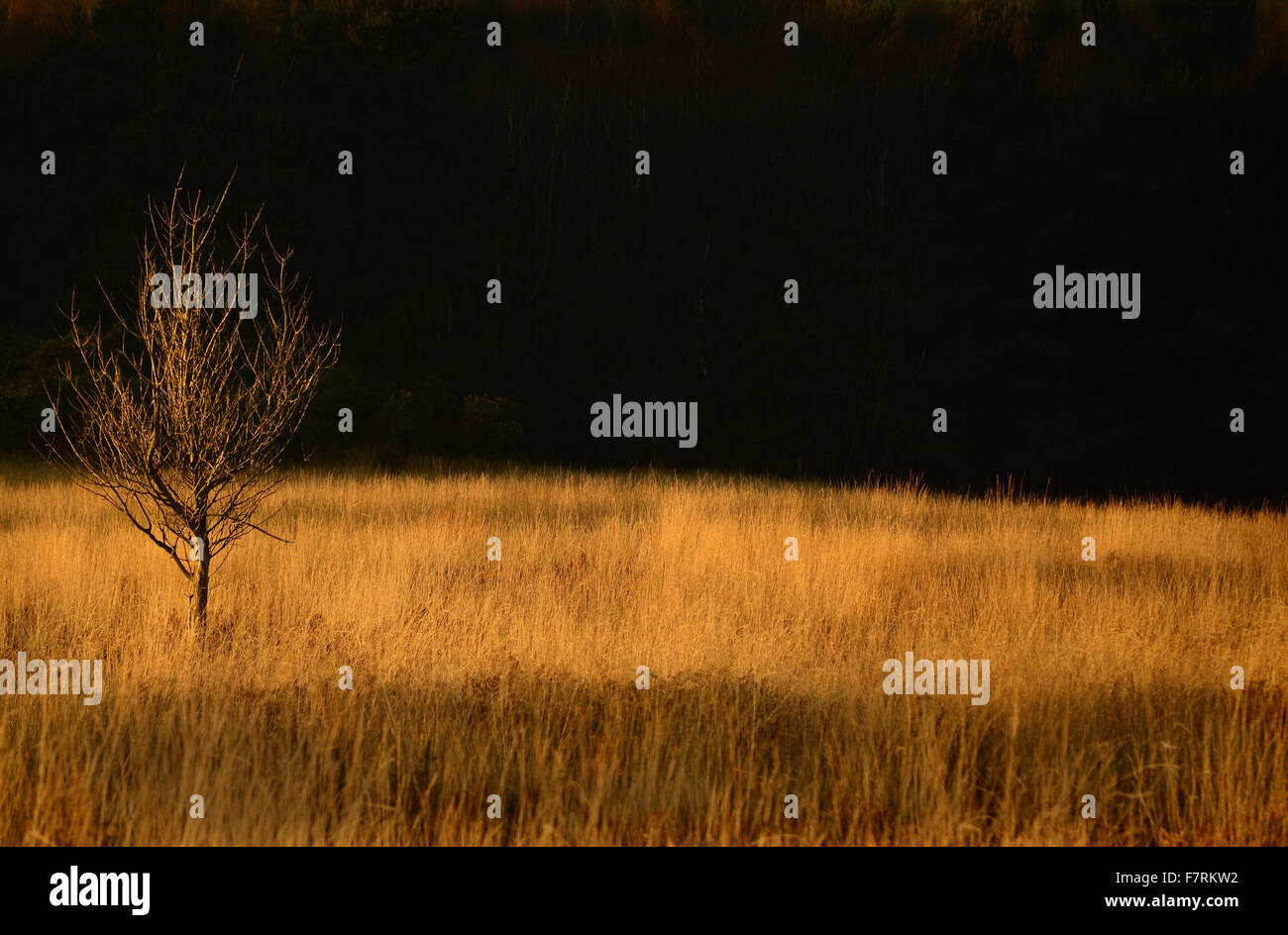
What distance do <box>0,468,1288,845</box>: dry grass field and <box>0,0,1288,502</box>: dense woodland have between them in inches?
638

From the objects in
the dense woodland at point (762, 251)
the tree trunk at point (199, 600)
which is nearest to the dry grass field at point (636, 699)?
the tree trunk at point (199, 600)

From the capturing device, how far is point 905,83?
39.9m

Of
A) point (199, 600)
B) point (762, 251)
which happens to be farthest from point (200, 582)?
point (762, 251)

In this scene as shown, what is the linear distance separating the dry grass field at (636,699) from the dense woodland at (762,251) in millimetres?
16204

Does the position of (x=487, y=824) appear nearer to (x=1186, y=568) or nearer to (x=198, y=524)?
(x=198, y=524)

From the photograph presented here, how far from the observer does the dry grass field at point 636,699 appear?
5.20m

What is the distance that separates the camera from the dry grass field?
5.20 meters

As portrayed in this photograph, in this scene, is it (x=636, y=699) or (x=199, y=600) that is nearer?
(x=636, y=699)

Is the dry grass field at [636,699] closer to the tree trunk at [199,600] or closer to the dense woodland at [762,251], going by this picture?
the tree trunk at [199,600]

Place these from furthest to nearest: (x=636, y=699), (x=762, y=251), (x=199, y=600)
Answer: (x=762, y=251) < (x=199, y=600) < (x=636, y=699)

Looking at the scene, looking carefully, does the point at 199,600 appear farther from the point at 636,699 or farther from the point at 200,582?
the point at 636,699

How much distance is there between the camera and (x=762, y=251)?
3803 cm

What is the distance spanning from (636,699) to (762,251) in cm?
3260

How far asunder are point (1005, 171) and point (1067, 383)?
6273mm
